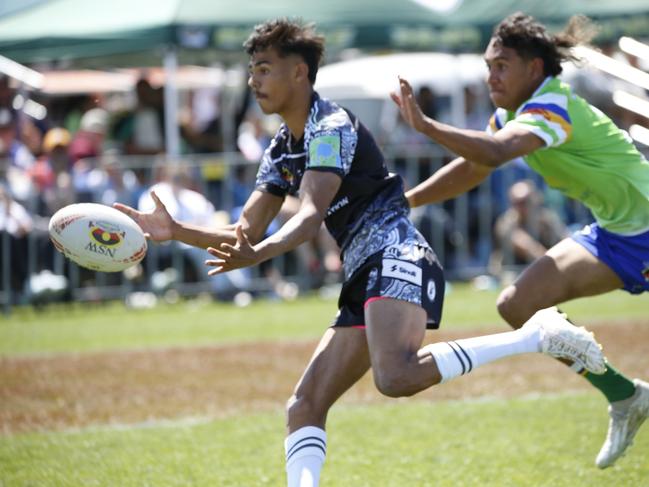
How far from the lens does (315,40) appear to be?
5633 mm

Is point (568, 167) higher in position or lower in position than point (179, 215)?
higher

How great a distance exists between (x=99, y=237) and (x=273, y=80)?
1.11 meters

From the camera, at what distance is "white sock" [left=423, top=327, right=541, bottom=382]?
5.24 m

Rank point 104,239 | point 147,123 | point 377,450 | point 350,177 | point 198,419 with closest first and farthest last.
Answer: point 104,239, point 350,177, point 377,450, point 198,419, point 147,123

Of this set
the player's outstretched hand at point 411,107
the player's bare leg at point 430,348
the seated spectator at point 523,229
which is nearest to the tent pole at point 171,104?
the seated spectator at point 523,229

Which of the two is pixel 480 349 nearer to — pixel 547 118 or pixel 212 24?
pixel 547 118

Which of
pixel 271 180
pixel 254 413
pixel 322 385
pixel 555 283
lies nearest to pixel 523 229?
pixel 254 413

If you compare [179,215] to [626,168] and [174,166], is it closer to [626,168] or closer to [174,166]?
[174,166]

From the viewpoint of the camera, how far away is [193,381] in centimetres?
997

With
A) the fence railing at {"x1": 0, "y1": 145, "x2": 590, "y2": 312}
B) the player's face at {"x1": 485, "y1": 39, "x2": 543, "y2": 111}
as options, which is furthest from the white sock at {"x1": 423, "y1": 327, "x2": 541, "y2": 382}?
the fence railing at {"x1": 0, "y1": 145, "x2": 590, "y2": 312}

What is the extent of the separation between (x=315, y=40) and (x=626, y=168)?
2005 millimetres

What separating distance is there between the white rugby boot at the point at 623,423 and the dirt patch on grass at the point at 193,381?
8.19 ft

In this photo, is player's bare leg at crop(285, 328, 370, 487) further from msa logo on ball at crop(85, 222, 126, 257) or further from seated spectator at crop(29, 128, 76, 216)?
seated spectator at crop(29, 128, 76, 216)

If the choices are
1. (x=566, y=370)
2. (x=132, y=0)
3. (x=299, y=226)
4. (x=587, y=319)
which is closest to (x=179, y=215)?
(x=132, y=0)
